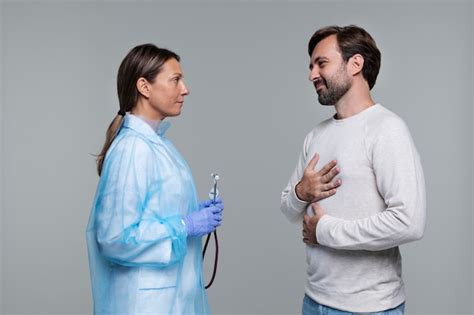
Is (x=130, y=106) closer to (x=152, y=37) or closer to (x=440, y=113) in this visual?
(x=152, y=37)

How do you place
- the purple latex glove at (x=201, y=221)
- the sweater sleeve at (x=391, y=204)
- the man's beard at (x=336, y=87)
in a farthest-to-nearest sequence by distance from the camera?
the man's beard at (x=336, y=87)
the purple latex glove at (x=201, y=221)
the sweater sleeve at (x=391, y=204)

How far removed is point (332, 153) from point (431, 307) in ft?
6.47

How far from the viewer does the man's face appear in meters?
2.30

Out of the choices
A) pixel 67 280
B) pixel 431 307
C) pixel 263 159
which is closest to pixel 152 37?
pixel 263 159

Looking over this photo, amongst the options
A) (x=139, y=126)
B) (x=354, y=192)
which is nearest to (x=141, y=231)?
(x=139, y=126)

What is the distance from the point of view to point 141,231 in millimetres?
2020

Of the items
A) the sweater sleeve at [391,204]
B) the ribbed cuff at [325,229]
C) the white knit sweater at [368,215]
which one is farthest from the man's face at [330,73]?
the ribbed cuff at [325,229]

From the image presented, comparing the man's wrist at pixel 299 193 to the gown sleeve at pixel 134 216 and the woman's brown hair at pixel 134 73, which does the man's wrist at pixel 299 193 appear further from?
the woman's brown hair at pixel 134 73

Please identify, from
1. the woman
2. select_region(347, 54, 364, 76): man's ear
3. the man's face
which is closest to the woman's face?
the woman

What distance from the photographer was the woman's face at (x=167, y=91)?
7.22 ft

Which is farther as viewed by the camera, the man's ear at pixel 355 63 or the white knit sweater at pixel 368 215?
the man's ear at pixel 355 63

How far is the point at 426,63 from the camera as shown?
12.3 feet

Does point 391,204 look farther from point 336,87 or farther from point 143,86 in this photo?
point 143,86

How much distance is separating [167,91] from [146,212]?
16.8 inches
